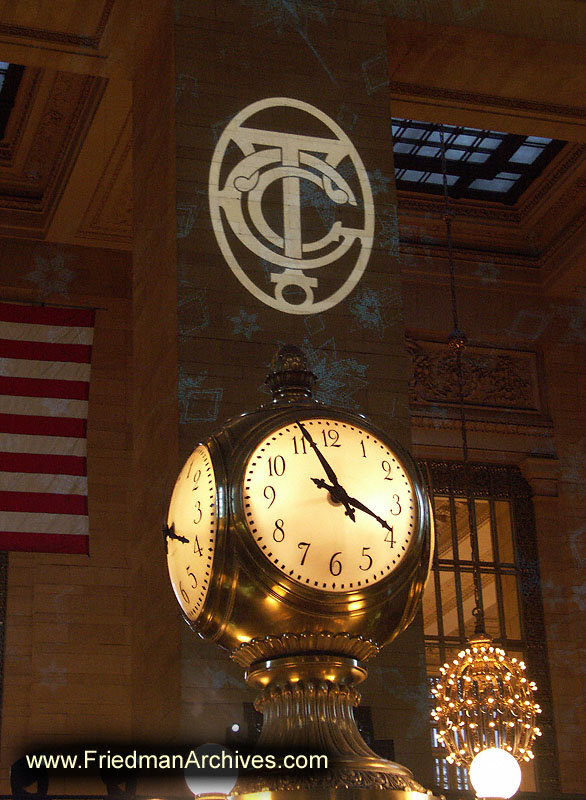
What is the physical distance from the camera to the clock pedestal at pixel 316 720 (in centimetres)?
113

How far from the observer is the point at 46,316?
27.1 feet

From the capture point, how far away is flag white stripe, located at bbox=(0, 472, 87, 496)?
24.6 ft

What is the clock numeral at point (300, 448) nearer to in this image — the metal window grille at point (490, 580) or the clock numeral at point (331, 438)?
the clock numeral at point (331, 438)

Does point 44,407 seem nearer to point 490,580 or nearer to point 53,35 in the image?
point 53,35

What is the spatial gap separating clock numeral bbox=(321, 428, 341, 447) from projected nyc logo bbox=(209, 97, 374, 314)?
5.07 meters

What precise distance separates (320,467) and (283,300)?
5.15m

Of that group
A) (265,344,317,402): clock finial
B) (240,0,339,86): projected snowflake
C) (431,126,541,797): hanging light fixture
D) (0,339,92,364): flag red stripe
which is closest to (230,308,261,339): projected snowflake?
(240,0,339,86): projected snowflake

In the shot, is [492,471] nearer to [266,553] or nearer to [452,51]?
[452,51]

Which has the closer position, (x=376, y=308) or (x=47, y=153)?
(x=376, y=308)

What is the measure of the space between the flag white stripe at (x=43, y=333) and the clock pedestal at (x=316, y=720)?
6982 mm

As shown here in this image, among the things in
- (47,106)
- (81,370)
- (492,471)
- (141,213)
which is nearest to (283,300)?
(141,213)

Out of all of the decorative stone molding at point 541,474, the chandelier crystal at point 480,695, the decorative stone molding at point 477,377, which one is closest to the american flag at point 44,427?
the chandelier crystal at point 480,695

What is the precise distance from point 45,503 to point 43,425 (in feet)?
1.83

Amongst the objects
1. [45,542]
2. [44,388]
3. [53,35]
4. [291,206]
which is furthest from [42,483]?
[53,35]
